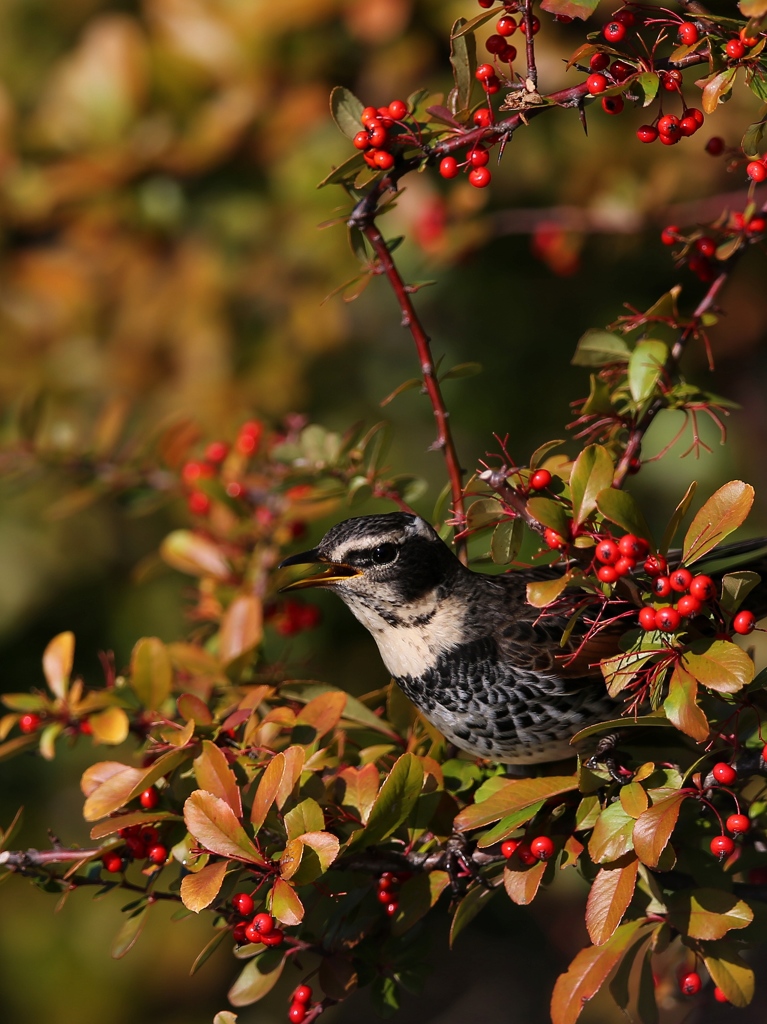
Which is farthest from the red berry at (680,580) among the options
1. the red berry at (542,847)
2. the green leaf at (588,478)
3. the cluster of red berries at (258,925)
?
the cluster of red berries at (258,925)

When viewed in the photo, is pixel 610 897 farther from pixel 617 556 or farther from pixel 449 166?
pixel 449 166

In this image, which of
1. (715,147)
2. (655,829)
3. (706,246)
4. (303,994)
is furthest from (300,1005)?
(715,147)

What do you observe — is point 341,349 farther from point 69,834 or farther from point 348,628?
point 69,834

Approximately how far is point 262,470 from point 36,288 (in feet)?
4.25

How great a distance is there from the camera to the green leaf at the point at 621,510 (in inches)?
44.2

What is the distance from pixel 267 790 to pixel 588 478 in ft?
1.62

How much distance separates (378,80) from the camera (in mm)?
2805

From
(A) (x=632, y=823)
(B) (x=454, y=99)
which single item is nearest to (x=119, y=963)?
(A) (x=632, y=823)

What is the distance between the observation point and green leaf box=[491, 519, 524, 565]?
4.10 ft

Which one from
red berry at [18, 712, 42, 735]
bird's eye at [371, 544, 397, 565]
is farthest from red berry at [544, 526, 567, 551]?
red berry at [18, 712, 42, 735]

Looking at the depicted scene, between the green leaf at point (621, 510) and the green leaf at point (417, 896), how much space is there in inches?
20.6

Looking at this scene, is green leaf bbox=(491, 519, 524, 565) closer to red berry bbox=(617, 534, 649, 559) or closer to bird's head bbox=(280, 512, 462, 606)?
red berry bbox=(617, 534, 649, 559)

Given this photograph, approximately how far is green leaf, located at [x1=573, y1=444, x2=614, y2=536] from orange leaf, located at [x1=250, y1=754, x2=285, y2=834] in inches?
16.8

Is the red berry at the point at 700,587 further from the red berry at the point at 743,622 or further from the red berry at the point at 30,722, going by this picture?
the red berry at the point at 30,722
